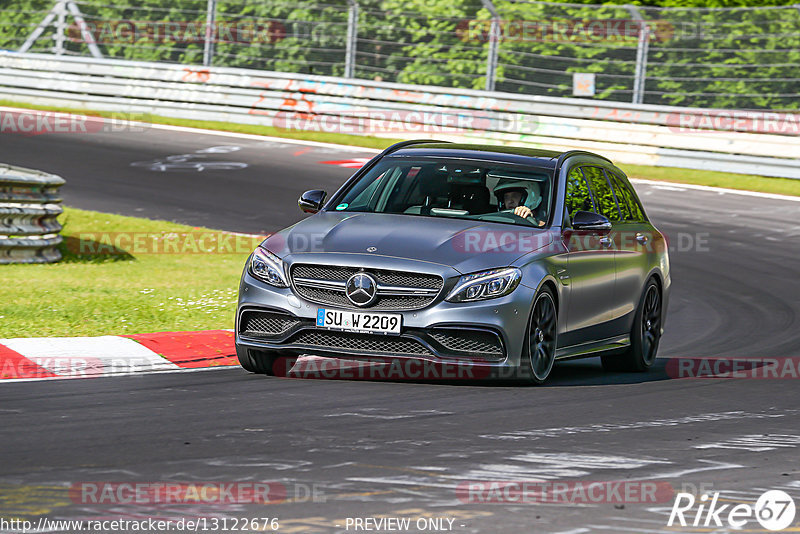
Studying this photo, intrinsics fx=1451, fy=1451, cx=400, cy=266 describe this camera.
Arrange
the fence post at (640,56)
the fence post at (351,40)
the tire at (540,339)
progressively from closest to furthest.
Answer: the tire at (540,339) < the fence post at (640,56) < the fence post at (351,40)

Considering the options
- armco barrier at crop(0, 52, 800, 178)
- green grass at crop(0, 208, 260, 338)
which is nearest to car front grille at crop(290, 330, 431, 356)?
green grass at crop(0, 208, 260, 338)

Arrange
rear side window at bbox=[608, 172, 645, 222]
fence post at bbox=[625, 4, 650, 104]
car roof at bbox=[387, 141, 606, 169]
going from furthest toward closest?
fence post at bbox=[625, 4, 650, 104]
rear side window at bbox=[608, 172, 645, 222]
car roof at bbox=[387, 141, 606, 169]

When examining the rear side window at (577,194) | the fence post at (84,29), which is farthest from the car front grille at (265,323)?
the fence post at (84,29)

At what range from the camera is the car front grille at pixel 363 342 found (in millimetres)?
9086

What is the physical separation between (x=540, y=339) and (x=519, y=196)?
4.09 feet

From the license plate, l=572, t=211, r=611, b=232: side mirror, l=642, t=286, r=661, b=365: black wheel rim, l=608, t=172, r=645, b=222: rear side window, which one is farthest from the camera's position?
l=608, t=172, r=645, b=222: rear side window

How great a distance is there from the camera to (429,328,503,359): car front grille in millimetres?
9094

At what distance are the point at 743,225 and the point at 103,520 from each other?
15811mm

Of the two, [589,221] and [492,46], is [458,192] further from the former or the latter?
[492,46]

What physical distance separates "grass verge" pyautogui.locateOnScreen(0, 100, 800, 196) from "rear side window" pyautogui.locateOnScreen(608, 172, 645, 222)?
11.6 meters

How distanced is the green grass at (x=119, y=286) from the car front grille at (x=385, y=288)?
2405 mm

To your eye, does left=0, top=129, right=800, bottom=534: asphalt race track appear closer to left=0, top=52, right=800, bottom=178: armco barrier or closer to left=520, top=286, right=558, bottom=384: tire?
left=520, top=286, right=558, bottom=384: tire

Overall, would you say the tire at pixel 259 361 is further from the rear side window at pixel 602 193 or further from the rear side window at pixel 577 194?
the rear side window at pixel 602 193

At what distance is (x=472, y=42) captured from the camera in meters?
26.4
